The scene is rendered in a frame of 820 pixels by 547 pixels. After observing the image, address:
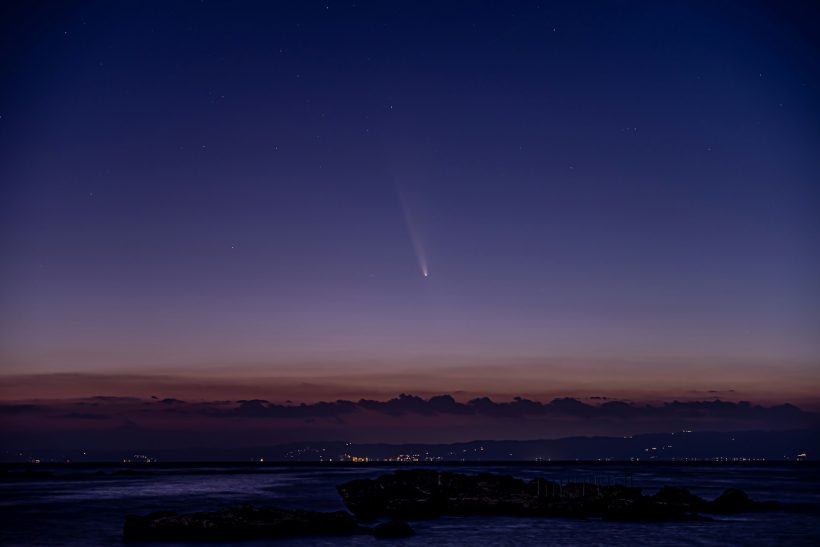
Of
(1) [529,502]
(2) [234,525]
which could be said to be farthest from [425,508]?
(2) [234,525]

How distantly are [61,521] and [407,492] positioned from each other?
31166 millimetres

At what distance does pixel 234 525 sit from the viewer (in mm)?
51281

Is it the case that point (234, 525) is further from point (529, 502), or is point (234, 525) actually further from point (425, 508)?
point (529, 502)

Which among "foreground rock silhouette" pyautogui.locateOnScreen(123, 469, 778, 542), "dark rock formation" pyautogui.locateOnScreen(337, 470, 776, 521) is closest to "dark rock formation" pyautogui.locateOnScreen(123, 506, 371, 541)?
"foreground rock silhouette" pyautogui.locateOnScreen(123, 469, 778, 542)

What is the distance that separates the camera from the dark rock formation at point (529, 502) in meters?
65.8

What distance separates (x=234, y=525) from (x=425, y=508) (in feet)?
71.2

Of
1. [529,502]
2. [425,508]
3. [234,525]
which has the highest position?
[234,525]

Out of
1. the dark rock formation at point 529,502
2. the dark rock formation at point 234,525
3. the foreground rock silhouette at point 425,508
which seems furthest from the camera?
the dark rock formation at point 529,502

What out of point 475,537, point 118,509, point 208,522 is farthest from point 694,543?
point 118,509

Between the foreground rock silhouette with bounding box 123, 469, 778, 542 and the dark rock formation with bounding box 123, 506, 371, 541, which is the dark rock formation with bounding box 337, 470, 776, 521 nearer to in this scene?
the foreground rock silhouette with bounding box 123, 469, 778, 542

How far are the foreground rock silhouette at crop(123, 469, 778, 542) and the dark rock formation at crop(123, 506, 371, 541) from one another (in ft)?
0.21

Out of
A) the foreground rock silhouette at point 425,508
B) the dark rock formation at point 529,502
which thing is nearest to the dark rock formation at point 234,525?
the foreground rock silhouette at point 425,508

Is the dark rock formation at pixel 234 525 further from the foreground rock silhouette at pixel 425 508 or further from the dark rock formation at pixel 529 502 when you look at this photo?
the dark rock formation at pixel 529 502

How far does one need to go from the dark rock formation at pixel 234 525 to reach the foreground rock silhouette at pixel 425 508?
0.21 ft
